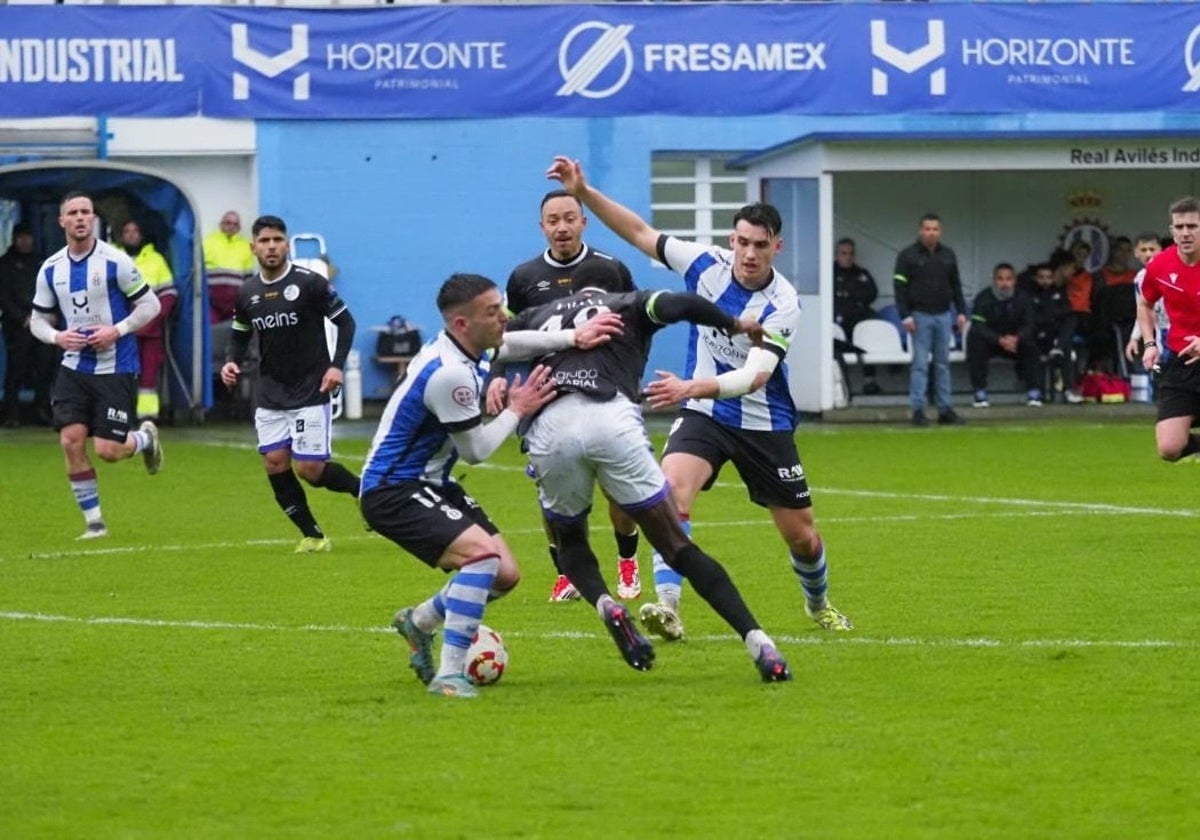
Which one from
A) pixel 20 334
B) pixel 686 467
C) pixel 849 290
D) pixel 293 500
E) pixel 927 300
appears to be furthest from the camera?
pixel 849 290

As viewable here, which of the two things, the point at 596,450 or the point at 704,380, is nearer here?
the point at 596,450

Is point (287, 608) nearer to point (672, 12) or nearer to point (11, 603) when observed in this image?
point (11, 603)

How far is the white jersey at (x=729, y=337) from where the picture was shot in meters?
10.9

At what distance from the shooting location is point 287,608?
12.4 metres

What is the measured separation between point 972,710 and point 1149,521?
7.63 m

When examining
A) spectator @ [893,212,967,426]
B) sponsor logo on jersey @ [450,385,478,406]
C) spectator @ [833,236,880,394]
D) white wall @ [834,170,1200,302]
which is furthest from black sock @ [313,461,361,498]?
white wall @ [834,170,1200,302]

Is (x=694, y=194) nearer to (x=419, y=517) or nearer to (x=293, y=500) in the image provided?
(x=293, y=500)

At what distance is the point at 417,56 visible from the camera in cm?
2772

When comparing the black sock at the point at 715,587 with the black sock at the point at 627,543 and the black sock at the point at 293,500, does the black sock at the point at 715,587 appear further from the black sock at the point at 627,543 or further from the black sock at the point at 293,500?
the black sock at the point at 293,500

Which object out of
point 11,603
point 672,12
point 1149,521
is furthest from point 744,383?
point 672,12

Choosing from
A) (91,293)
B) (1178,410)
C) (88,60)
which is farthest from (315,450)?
(88,60)

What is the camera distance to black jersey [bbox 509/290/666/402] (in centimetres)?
962

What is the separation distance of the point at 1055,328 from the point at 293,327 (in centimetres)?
1569

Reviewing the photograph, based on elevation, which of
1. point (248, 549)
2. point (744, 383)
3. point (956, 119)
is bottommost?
point (248, 549)
